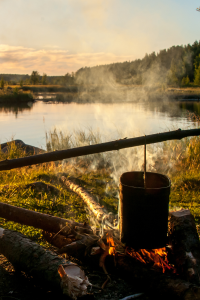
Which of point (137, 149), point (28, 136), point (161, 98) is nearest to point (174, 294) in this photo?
point (137, 149)

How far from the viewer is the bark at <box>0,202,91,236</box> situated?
3.09 meters

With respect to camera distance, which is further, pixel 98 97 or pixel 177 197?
pixel 98 97

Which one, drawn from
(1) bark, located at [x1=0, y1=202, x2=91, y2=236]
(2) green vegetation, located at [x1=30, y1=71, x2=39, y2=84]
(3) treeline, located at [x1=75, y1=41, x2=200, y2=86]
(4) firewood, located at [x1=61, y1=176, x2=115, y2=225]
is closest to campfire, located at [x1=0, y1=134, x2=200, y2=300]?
(1) bark, located at [x1=0, y1=202, x2=91, y2=236]

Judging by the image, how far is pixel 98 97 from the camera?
4434 cm

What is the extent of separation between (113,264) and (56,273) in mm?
622

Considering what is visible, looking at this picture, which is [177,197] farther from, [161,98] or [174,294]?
[161,98]

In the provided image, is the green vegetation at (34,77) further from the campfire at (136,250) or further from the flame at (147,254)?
the flame at (147,254)

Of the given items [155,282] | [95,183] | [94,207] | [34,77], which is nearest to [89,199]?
[94,207]

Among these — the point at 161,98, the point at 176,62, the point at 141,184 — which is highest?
the point at 176,62

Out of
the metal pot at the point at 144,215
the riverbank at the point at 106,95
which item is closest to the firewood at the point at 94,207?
the metal pot at the point at 144,215

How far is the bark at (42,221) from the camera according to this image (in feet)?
10.1

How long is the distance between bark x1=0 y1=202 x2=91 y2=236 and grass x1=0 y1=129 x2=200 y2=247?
31 cm

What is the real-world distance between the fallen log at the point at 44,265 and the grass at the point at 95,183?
713 millimetres

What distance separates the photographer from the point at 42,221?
10.7ft
